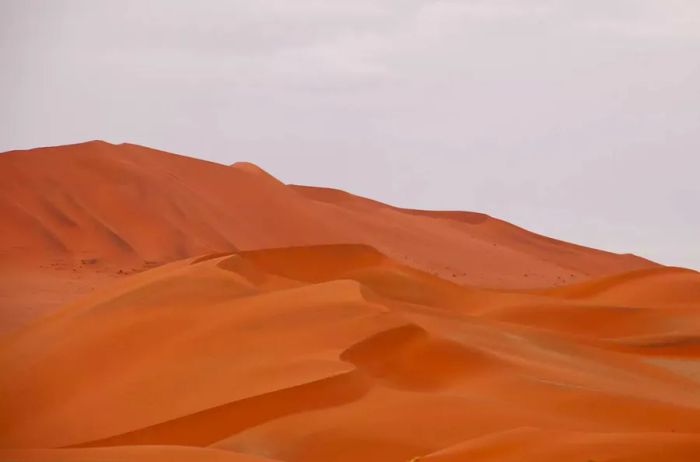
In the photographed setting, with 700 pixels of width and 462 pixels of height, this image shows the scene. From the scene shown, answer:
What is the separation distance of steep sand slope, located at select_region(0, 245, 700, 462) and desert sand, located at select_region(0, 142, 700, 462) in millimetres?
27

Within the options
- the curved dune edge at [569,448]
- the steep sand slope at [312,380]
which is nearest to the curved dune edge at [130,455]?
the curved dune edge at [569,448]

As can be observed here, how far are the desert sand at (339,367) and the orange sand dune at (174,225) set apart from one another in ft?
17.1

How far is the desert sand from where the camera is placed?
9.99 meters

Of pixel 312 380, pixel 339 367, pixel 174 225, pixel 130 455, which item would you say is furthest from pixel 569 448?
pixel 174 225

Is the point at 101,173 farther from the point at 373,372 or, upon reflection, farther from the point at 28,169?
the point at 373,372

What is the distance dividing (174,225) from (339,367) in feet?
85.3

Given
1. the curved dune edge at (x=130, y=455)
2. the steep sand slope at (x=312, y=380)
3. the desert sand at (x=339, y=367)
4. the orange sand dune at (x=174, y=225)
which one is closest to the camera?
the curved dune edge at (x=130, y=455)

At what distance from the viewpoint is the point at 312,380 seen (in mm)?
11289

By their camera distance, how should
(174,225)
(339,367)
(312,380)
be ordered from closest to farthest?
(312,380) < (339,367) < (174,225)

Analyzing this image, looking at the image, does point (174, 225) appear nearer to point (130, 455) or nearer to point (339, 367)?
point (339, 367)

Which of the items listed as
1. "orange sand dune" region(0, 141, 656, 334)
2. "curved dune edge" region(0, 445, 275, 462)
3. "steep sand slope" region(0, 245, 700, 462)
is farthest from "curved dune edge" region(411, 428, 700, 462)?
"orange sand dune" region(0, 141, 656, 334)

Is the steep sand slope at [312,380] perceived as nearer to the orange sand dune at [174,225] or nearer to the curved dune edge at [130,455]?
the curved dune edge at [130,455]

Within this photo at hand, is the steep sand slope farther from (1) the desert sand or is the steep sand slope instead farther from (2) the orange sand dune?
(2) the orange sand dune

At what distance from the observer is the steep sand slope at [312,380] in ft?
33.3
